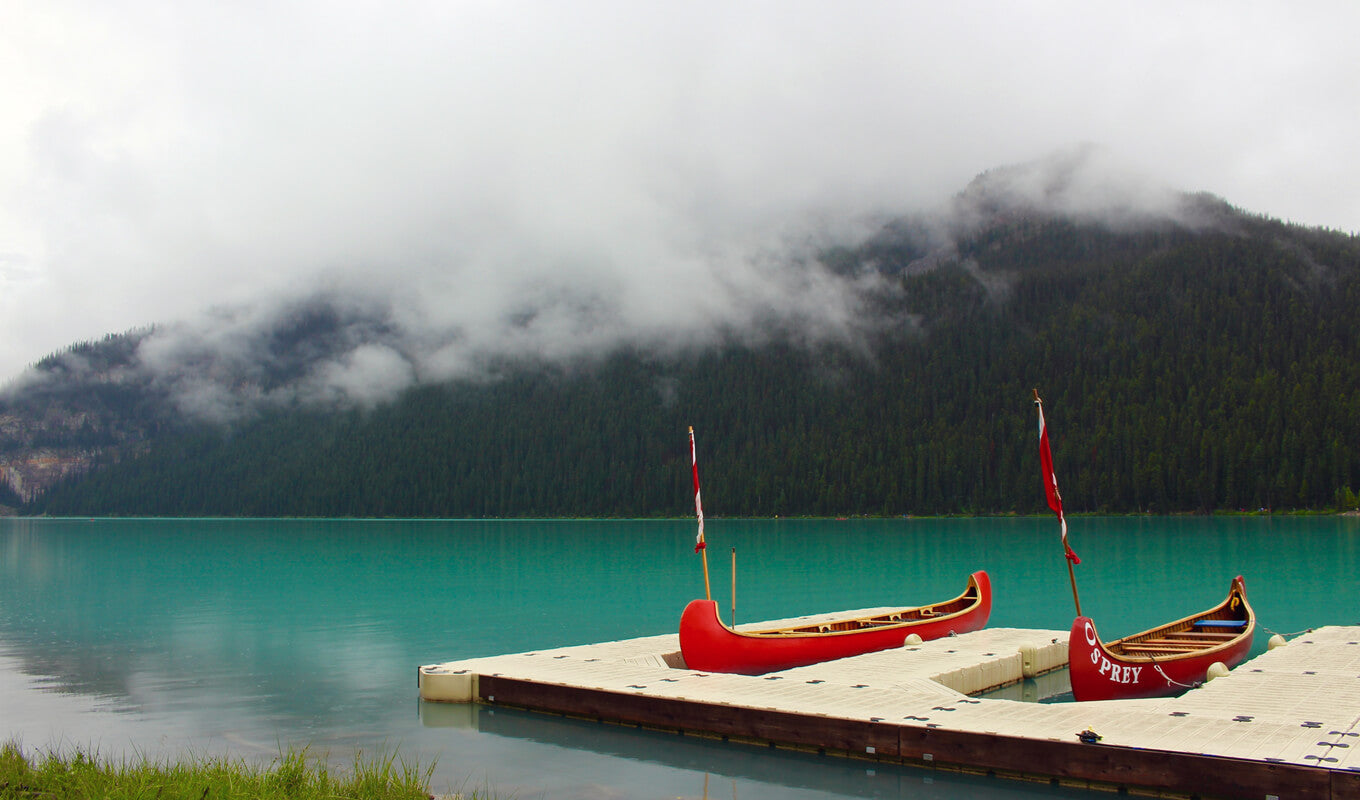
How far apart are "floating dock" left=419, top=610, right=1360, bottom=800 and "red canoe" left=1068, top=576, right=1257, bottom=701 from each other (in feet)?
2.99

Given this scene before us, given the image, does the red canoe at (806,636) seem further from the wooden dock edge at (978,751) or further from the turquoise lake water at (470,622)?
the turquoise lake water at (470,622)

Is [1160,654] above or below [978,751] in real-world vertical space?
below

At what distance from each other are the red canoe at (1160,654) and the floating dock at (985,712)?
0.91 metres

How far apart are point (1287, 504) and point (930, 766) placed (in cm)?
15489

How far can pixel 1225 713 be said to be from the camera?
15789 millimetres

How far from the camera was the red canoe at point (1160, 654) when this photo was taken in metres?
18.4

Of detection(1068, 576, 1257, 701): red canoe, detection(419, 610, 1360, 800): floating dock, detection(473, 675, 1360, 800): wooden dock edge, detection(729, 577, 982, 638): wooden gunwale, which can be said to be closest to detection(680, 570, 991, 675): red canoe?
detection(729, 577, 982, 638): wooden gunwale

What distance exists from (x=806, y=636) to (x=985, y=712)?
28.4 feet

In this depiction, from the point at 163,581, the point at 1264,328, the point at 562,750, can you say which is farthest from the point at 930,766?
the point at 1264,328

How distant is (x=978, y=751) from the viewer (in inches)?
557

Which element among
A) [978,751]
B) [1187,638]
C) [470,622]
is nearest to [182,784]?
[978,751]

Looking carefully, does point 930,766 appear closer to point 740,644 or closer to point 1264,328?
point 740,644

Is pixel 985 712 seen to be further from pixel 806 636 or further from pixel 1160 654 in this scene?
pixel 806 636

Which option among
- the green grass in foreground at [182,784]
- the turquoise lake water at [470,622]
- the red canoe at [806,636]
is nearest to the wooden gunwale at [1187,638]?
the red canoe at [806,636]
